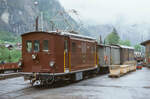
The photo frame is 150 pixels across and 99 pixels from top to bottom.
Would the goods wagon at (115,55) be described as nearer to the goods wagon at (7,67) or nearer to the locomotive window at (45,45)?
the goods wagon at (7,67)

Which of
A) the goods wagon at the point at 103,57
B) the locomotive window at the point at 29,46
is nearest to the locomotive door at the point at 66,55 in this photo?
the locomotive window at the point at 29,46

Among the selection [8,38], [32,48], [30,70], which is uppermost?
A: [8,38]

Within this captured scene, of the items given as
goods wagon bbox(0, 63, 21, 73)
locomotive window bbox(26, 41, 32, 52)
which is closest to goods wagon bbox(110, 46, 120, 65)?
goods wagon bbox(0, 63, 21, 73)

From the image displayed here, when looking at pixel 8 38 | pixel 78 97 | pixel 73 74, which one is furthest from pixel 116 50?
pixel 8 38

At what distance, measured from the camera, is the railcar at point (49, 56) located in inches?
496

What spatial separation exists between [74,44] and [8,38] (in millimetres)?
123415

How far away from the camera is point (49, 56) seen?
41.4 ft

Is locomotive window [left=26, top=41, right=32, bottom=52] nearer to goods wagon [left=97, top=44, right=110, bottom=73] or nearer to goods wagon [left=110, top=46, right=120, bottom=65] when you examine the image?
goods wagon [left=97, top=44, right=110, bottom=73]

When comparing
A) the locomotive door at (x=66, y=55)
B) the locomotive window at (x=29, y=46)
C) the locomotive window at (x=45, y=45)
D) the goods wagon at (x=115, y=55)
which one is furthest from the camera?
the goods wagon at (x=115, y=55)

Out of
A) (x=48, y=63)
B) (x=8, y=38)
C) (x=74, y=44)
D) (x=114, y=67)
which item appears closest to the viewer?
(x=48, y=63)

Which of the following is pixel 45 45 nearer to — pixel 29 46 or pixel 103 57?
pixel 29 46

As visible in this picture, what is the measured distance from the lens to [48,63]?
41.3ft

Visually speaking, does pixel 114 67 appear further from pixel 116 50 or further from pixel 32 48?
pixel 32 48

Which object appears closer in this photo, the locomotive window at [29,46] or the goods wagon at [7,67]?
the locomotive window at [29,46]
